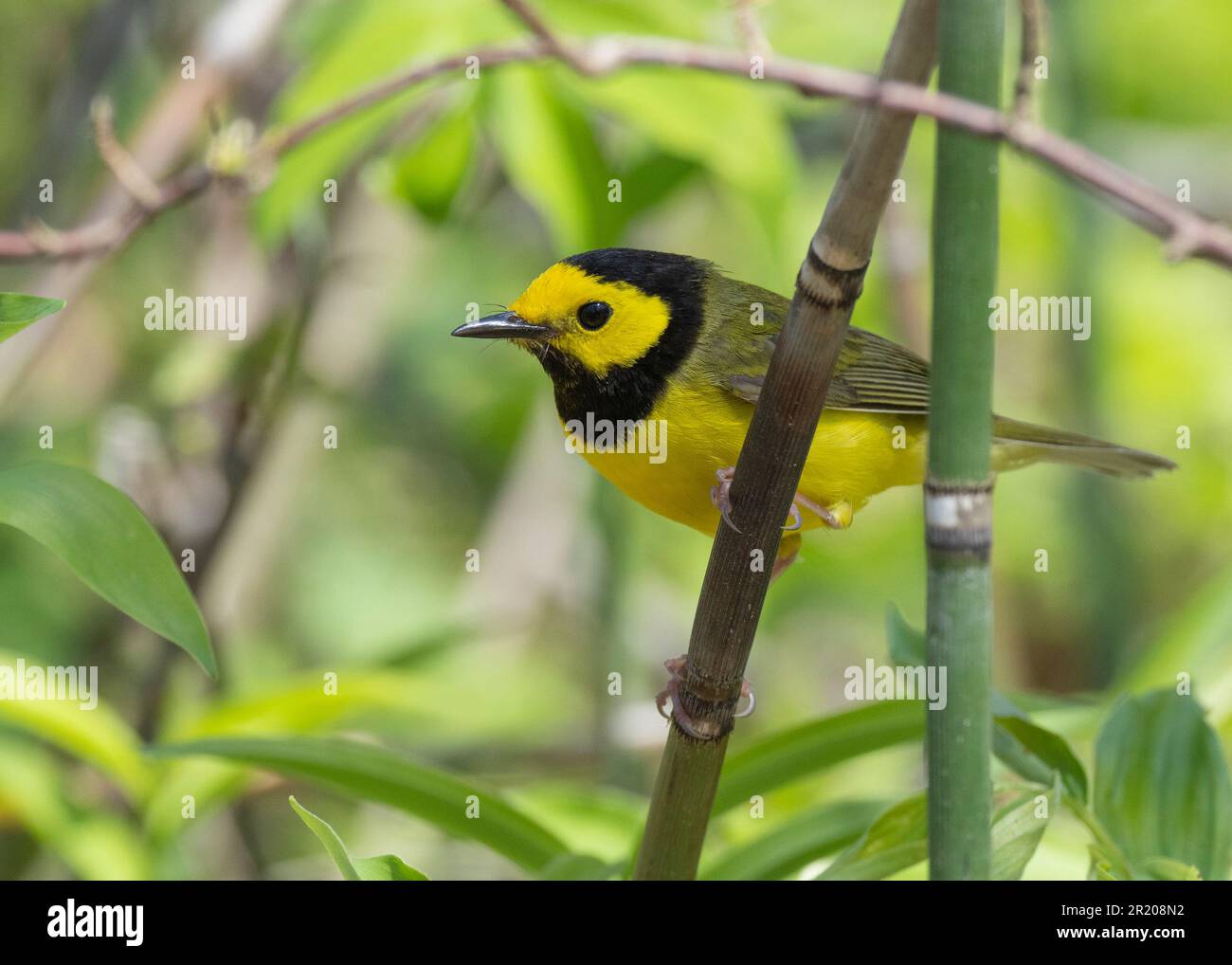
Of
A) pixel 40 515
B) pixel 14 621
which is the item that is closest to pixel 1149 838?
pixel 40 515

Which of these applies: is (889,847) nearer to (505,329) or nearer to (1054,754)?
(1054,754)

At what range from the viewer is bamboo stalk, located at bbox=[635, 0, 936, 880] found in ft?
3.56

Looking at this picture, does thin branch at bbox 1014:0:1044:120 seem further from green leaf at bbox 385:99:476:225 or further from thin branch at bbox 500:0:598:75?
green leaf at bbox 385:99:476:225

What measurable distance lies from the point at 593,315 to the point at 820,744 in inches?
32.7

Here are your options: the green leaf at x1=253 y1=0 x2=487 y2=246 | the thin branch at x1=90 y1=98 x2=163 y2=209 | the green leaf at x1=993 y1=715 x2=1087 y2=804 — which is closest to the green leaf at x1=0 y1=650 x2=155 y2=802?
the thin branch at x1=90 y1=98 x2=163 y2=209

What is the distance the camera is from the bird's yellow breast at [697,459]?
2252mm

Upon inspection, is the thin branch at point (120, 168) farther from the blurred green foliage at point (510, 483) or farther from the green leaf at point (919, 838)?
the green leaf at point (919, 838)

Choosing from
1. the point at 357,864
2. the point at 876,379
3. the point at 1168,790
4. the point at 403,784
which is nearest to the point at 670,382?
the point at 876,379

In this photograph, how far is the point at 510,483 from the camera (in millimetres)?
4594

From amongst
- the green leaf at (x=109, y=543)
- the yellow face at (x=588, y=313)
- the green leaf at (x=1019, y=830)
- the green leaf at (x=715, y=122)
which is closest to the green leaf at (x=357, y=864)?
the green leaf at (x=109, y=543)

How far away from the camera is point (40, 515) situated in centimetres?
119

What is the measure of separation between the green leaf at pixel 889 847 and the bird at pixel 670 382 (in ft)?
1.86
